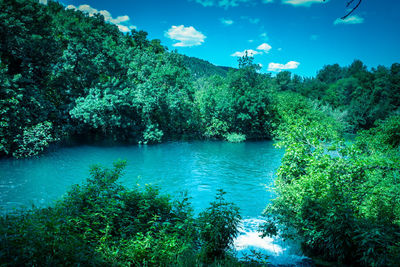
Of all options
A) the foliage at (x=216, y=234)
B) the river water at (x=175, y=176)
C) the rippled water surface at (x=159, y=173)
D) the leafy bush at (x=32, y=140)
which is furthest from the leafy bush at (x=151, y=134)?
the foliage at (x=216, y=234)

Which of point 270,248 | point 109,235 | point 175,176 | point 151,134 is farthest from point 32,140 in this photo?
point 270,248

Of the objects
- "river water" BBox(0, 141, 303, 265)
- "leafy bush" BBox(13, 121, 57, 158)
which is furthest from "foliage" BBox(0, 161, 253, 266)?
"leafy bush" BBox(13, 121, 57, 158)

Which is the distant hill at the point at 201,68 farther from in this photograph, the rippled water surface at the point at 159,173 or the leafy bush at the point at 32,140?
the leafy bush at the point at 32,140

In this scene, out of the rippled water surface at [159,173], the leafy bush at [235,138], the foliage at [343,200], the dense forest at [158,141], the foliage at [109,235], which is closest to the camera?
the foliage at [109,235]

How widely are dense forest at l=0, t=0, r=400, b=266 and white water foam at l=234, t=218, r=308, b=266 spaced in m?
0.60

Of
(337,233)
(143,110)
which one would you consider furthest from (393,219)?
(143,110)

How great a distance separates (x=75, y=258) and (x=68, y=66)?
24.1m

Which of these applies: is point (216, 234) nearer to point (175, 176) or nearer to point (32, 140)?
point (175, 176)

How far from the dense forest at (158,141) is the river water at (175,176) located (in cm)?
113

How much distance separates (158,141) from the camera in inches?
1181

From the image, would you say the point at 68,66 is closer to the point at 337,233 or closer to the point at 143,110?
the point at 143,110

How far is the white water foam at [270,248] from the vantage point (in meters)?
7.50

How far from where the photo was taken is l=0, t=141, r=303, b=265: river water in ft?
36.0

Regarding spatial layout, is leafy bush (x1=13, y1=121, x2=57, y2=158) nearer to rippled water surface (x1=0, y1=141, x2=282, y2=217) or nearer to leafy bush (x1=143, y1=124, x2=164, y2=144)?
rippled water surface (x1=0, y1=141, x2=282, y2=217)
